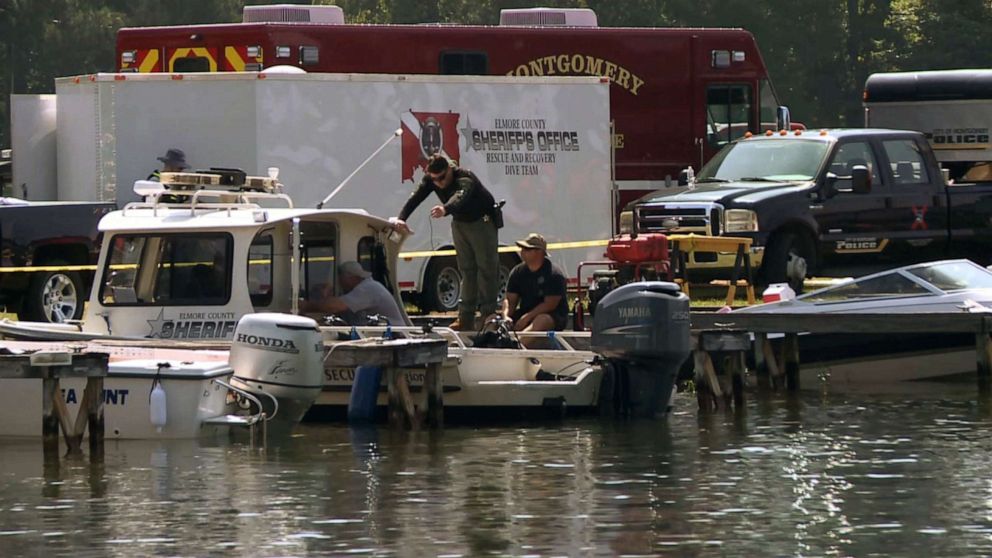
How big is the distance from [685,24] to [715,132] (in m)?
33.7

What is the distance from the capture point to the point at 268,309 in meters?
17.3

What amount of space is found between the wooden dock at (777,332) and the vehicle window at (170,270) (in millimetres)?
4048

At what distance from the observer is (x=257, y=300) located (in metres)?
17.3

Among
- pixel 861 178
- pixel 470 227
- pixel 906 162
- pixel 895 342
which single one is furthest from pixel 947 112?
pixel 470 227

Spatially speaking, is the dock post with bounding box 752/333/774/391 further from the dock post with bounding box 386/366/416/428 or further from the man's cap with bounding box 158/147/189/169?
the man's cap with bounding box 158/147/189/169

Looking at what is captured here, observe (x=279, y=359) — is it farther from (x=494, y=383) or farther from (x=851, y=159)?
(x=851, y=159)

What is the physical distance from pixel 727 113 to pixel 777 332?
8.05m

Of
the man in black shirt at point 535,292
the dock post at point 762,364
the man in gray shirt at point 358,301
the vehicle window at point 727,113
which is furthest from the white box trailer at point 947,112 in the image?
the man in gray shirt at point 358,301

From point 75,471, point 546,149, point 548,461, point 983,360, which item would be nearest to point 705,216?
point 546,149

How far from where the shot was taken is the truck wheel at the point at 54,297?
71.3 feet

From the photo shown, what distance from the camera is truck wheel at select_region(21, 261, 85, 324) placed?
21734mm

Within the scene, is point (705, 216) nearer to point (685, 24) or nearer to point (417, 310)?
point (417, 310)

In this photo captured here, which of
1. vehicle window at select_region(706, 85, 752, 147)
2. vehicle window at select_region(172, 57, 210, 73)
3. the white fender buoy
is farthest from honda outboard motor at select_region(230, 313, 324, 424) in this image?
vehicle window at select_region(706, 85, 752, 147)

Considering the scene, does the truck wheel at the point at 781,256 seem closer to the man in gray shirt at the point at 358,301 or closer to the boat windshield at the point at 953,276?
the boat windshield at the point at 953,276
